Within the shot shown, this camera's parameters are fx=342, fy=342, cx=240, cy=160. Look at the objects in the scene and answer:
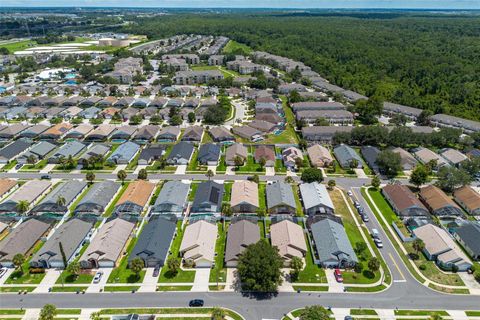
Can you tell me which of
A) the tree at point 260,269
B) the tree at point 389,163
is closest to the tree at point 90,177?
the tree at point 260,269

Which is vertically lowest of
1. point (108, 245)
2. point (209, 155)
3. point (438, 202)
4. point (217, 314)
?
point (209, 155)

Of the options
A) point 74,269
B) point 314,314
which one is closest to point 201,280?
point 314,314

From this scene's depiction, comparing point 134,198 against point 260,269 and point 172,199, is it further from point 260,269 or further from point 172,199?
point 260,269

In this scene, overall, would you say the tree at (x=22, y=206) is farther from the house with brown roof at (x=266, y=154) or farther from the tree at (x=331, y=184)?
the tree at (x=331, y=184)

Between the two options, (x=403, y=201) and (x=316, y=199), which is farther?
(x=316, y=199)

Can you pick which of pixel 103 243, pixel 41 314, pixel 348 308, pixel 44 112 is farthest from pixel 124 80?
pixel 348 308

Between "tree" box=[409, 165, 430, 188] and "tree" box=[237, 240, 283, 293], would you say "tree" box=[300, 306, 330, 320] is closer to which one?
"tree" box=[237, 240, 283, 293]

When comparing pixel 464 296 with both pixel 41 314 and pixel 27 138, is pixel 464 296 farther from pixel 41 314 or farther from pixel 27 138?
pixel 27 138
